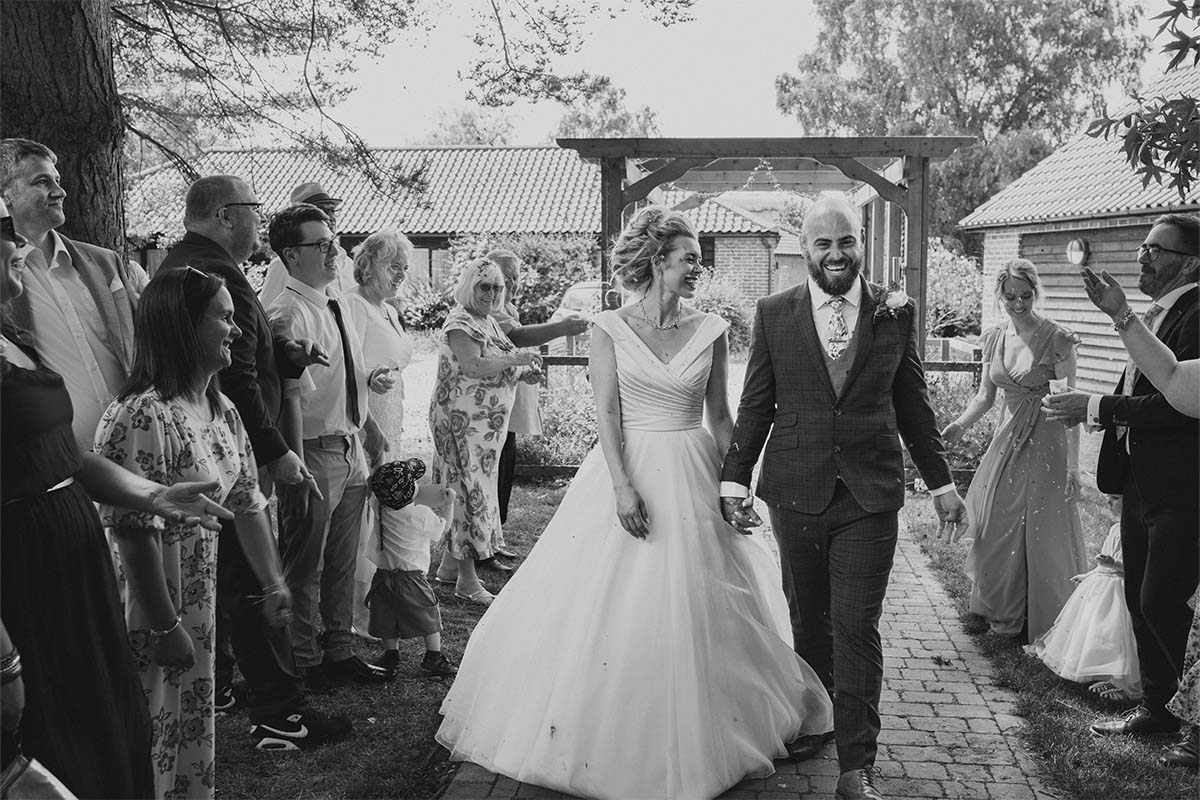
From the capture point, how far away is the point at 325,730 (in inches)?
182

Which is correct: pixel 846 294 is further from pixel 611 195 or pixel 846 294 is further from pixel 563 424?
pixel 611 195

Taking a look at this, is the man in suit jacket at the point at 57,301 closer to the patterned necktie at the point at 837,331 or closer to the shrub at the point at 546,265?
Answer: the patterned necktie at the point at 837,331

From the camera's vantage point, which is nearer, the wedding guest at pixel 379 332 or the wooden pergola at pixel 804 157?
the wedding guest at pixel 379 332

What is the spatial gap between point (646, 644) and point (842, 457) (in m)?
1.02

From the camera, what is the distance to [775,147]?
11.9 metres

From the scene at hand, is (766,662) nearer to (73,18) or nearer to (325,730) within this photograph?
(325,730)

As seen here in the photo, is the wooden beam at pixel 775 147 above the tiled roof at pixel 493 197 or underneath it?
underneath

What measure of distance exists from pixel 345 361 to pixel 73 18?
2.15 meters

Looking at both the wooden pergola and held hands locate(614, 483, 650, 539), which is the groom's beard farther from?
the wooden pergola

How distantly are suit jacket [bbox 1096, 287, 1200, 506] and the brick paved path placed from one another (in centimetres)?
127

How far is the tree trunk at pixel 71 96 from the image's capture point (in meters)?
5.24

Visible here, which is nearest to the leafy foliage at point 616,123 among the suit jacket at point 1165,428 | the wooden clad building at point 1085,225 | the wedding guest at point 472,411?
the wooden clad building at point 1085,225

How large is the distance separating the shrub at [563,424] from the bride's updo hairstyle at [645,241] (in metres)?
6.81

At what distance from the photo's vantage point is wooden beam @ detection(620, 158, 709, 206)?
12242 millimetres
